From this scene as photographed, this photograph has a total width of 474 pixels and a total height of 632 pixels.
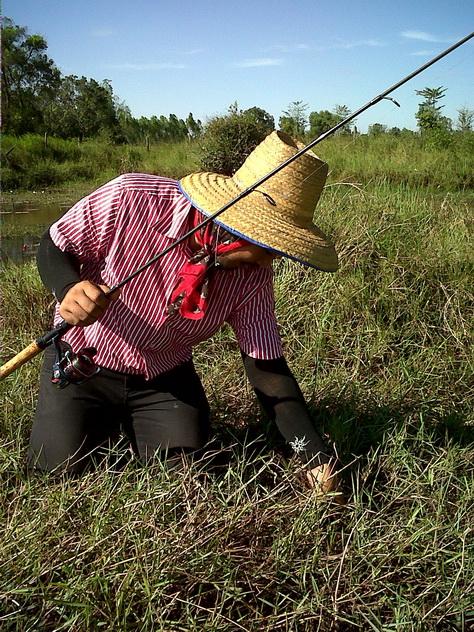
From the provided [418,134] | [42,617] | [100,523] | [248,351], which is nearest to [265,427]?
[248,351]

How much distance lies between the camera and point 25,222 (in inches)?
364

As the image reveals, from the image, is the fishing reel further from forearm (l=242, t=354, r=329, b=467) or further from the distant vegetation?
forearm (l=242, t=354, r=329, b=467)

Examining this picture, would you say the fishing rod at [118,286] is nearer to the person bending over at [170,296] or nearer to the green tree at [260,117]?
the person bending over at [170,296]

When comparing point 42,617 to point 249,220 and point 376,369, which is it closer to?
point 249,220

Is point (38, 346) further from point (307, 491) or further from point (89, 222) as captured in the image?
point (307, 491)

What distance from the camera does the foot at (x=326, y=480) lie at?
6.25 ft

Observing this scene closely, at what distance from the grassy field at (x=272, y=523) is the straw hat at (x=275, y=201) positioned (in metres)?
0.62

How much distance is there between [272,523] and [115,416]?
80 cm

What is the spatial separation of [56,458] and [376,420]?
1171mm

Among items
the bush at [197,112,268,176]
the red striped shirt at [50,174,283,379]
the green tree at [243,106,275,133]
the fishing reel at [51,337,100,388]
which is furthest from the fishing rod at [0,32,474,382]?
the green tree at [243,106,275,133]

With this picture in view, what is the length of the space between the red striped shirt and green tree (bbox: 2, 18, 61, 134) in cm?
1954

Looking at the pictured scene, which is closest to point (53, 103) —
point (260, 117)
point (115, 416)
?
point (260, 117)

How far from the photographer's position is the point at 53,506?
5.52ft

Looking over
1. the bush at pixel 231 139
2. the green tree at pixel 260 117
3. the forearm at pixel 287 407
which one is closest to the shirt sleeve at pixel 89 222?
the forearm at pixel 287 407
